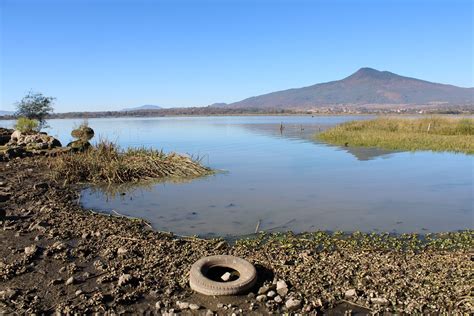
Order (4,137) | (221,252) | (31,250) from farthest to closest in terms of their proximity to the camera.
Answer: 1. (4,137)
2. (221,252)
3. (31,250)

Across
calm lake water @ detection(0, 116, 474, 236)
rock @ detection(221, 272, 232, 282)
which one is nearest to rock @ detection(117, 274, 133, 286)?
rock @ detection(221, 272, 232, 282)

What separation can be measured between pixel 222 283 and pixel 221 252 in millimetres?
1405

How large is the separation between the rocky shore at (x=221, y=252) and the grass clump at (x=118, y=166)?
516 centimetres

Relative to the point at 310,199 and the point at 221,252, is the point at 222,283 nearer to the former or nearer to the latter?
the point at 221,252

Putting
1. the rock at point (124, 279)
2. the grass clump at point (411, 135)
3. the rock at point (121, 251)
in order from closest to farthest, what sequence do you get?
the rock at point (124, 279) → the rock at point (121, 251) → the grass clump at point (411, 135)

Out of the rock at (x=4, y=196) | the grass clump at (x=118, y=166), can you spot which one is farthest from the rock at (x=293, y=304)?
the grass clump at (x=118, y=166)

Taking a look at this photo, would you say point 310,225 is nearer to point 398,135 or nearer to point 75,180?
point 75,180

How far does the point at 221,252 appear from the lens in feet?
20.6

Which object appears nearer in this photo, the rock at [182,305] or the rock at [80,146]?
the rock at [182,305]

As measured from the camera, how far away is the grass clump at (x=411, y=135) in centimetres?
2220

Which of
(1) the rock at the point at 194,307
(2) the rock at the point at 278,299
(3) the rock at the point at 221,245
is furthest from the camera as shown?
(3) the rock at the point at 221,245

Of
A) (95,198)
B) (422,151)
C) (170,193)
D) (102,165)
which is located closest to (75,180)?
(102,165)

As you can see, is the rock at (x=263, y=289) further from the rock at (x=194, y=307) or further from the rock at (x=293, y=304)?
the rock at (x=194, y=307)

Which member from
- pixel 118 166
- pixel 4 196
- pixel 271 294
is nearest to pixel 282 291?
pixel 271 294
